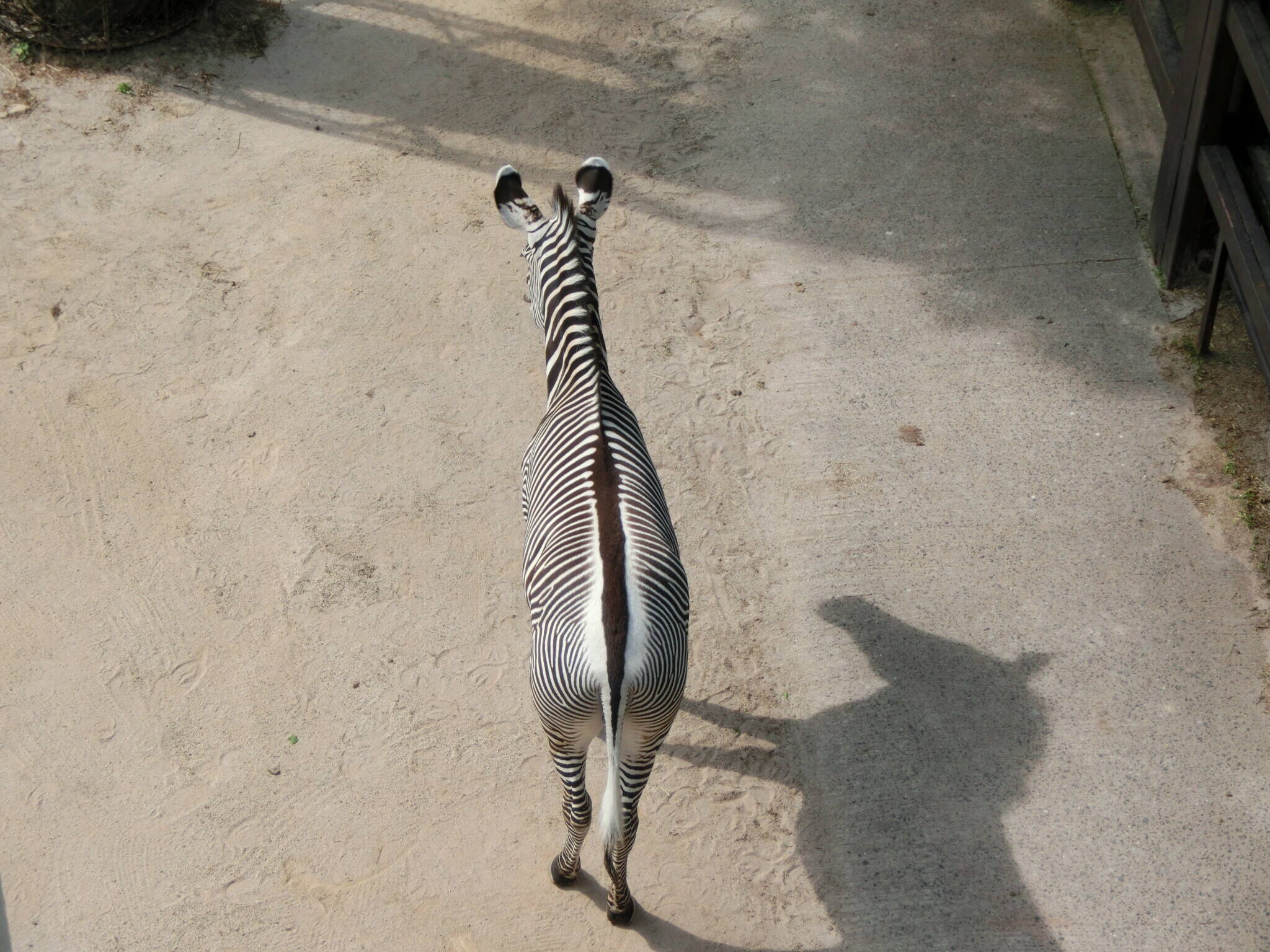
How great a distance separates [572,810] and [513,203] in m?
2.58

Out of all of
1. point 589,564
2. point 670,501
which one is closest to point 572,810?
point 589,564

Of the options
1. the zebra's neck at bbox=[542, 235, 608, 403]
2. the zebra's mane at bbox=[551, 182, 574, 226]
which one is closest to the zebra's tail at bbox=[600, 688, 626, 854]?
the zebra's neck at bbox=[542, 235, 608, 403]

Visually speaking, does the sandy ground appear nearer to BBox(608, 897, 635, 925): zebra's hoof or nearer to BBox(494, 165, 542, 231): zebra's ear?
BBox(608, 897, 635, 925): zebra's hoof

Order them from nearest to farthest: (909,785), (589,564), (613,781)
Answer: (613,781)
(589,564)
(909,785)

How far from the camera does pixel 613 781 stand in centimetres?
397

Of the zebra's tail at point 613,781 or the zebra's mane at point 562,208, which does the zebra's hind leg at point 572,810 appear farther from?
the zebra's mane at point 562,208

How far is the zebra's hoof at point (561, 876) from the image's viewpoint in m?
4.74

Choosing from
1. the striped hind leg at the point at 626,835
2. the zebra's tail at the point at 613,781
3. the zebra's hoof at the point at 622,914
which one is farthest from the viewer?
the zebra's hoof at the point at 622,914

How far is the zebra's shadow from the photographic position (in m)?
4.64

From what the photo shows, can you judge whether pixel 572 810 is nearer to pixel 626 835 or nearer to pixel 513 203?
pixel 626 835

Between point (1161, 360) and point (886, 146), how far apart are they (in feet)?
8.07

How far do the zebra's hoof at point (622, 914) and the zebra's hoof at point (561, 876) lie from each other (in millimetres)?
191

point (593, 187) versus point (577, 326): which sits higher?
point (593, 187)

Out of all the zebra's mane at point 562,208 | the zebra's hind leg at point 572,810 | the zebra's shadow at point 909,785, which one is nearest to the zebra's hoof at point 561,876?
the zebra's hind leg at point 572,810
